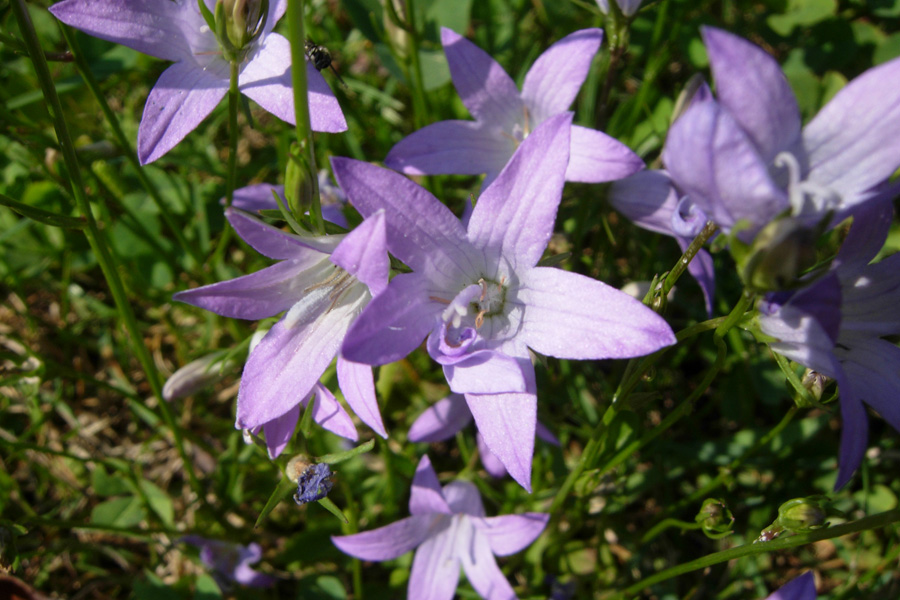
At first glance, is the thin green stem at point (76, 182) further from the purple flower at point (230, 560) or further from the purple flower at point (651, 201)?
the purple flower at point (651, 201)

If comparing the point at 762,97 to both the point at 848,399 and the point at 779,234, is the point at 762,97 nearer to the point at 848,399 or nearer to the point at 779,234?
the point at 779,234

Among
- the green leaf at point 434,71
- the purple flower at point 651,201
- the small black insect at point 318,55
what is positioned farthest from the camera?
the green leaf at point 434,71

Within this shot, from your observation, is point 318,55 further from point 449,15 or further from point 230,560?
A: point 230,560

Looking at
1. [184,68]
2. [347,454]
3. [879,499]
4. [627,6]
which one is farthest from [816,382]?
[184,68]

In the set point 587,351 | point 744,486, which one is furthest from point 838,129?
point 744,486

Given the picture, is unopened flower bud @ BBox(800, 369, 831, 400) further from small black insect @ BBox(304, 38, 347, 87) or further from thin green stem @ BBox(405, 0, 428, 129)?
thin green stem @ BBox(405, 0, 428, 129)

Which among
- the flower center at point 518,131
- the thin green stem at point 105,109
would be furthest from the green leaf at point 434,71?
the thin green stem at point 105,109
